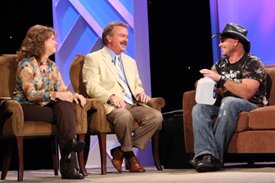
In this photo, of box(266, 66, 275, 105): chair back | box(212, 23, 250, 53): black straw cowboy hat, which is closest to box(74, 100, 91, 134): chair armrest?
box(212, 23, 250, 53): black straw cowboy hat

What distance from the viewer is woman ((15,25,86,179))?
375cm

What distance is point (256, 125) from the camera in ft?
12.9

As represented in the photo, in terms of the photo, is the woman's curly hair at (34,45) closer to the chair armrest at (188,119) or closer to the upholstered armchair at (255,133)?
the chair armrest at (188,119)

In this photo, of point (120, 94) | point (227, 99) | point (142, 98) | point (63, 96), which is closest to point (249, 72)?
point (227, 99)

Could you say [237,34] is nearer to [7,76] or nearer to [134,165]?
[134,165]

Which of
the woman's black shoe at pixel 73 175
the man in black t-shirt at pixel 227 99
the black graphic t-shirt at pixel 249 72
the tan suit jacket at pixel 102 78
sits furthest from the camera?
the tan suit jacket at pixel 102 78

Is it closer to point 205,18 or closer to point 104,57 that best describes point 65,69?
point 104,57

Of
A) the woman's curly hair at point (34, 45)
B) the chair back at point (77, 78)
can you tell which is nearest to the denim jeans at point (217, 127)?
the chair back at point (77, 78)

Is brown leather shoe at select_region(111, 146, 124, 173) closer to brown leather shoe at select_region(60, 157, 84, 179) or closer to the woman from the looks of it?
the woman

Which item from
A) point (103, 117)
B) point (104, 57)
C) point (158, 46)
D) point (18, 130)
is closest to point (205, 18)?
point (158, 46)

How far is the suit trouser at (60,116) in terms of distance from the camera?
377cm

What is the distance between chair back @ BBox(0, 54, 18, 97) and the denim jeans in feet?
4.90

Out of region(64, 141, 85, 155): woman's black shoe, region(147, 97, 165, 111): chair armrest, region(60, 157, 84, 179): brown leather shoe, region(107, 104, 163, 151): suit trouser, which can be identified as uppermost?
region(147, 97, 165, 111): chair armrest

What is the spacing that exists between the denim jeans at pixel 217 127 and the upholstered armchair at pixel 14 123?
86cm
